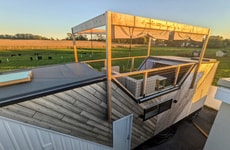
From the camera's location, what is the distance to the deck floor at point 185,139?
13.6ft

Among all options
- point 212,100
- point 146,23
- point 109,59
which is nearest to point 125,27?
point 146,23

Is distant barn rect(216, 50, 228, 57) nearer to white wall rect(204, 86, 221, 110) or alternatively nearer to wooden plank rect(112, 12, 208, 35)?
white wall rect(204, 86, 221, 110)

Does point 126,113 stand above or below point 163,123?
above

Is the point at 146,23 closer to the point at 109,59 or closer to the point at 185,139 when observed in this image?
the point at 109,59

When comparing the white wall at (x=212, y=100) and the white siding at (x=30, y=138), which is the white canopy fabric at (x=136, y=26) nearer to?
the white siding at (x=30, y=138)

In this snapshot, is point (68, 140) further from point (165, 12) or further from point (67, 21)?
point (67, 21)

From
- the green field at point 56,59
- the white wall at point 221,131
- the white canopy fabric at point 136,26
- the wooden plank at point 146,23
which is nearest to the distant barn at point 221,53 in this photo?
the green field at point 56,59

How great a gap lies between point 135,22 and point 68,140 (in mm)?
2563

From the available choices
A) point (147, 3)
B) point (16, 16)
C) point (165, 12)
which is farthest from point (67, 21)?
point (165, 12)

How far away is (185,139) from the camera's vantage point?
4.48 meters

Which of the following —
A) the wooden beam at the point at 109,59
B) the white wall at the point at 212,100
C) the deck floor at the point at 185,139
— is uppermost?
the wooden beam at the point at 109,59

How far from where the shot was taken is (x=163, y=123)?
3986mm

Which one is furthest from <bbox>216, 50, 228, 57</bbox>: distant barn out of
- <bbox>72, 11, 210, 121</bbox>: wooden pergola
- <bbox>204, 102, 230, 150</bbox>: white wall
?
<bbox>204, 102, 230, 150</bbox>: white wall

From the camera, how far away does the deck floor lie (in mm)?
4133
